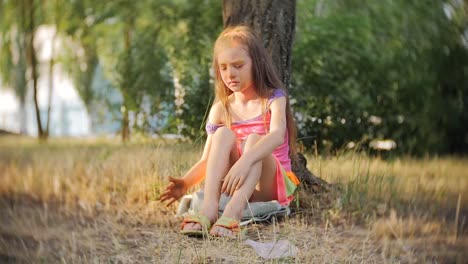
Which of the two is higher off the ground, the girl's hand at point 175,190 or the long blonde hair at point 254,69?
the long blonde hair at point 254,69

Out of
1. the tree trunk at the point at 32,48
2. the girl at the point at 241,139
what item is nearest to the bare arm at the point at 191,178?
the girl at the point at 241,139

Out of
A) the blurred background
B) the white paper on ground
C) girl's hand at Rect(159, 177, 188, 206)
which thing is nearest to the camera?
the white paper on ground

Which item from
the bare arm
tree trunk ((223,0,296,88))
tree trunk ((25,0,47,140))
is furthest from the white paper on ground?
tree trunk ((25,0,47,140))

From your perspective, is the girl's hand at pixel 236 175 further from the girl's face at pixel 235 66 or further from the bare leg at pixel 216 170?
the girl's face at pixel 235 66

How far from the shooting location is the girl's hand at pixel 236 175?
97.5 inches

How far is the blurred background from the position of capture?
4460 millimetres

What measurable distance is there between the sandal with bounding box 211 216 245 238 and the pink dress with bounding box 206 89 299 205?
1.04 ft

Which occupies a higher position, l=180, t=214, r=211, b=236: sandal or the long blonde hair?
the long blonde hair

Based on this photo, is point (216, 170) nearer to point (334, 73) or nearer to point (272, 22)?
point (272, 22)

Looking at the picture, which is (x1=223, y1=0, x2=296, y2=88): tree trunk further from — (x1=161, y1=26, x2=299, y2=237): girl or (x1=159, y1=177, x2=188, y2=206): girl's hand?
(x1=159, y1=177, x2=188, y2=206): girl's hand

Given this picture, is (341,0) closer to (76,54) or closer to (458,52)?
(458,52)

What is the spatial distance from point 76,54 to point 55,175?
756 centimetres

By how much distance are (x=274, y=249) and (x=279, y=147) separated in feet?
1.68

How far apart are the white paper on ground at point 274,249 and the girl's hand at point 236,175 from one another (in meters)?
0.25
